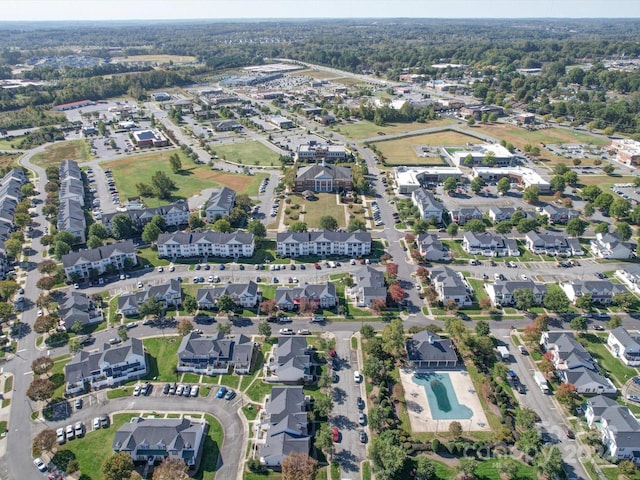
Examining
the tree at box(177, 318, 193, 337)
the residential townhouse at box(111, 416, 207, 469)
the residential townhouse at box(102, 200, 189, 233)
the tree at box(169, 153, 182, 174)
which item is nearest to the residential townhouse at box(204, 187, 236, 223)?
the residential townhouse at box(102, 200, 189, 233)

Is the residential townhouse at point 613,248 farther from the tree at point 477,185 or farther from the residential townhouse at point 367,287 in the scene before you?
the residential townhouse at point 367,287

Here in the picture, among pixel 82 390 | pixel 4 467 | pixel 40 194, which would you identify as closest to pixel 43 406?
pixel 82 390

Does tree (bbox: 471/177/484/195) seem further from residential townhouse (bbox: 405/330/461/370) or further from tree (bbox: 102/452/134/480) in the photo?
tree (bbox: 102/452/134/480)

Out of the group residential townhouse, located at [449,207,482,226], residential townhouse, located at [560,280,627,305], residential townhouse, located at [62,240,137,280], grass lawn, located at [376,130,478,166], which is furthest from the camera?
grass lawn, located at [376,130,478,166]

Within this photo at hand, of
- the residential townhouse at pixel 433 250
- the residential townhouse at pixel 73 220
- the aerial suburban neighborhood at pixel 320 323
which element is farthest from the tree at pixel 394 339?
the residential townhouse at pixel 73 220

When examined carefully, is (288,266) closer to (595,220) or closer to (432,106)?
(595,220)
